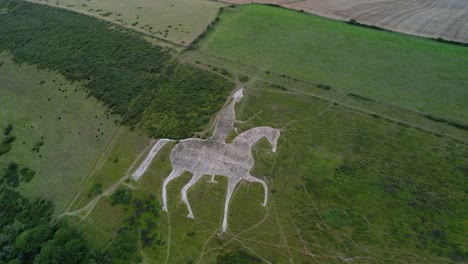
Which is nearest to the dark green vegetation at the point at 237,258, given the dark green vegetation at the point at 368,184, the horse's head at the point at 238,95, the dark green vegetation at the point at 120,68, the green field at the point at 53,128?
the dark green vegetation at the point at 368,184

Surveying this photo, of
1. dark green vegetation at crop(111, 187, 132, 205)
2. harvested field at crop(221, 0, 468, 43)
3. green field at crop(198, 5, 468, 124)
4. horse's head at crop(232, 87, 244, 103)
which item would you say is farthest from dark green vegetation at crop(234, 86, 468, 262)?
harvested field at crop(221, 0, 468, 43)

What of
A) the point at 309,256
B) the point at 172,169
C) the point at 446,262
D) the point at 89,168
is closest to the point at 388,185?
the point at 446,262

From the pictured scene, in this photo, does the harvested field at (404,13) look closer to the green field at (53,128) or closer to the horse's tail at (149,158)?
the green field at (53,128)

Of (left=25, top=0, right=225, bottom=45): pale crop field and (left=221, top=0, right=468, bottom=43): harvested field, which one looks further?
(left=25, top=0, right=225, bottom=45): pale crop field

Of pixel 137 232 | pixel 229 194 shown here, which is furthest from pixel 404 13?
pixel 137 232

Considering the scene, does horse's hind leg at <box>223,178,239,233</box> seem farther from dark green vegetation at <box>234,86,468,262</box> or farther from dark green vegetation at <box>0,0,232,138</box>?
dark green vegetation at <box>0,0,232,138</box>

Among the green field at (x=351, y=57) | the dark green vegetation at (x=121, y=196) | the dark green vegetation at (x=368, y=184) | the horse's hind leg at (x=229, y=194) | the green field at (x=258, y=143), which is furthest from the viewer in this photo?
the green field at (x=351, y=57)

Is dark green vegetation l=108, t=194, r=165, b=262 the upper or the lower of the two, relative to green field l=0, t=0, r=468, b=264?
lower

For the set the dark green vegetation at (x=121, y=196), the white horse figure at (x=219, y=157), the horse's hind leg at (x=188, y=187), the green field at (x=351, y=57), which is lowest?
the dark green vegetation at (x=121, y=196)
